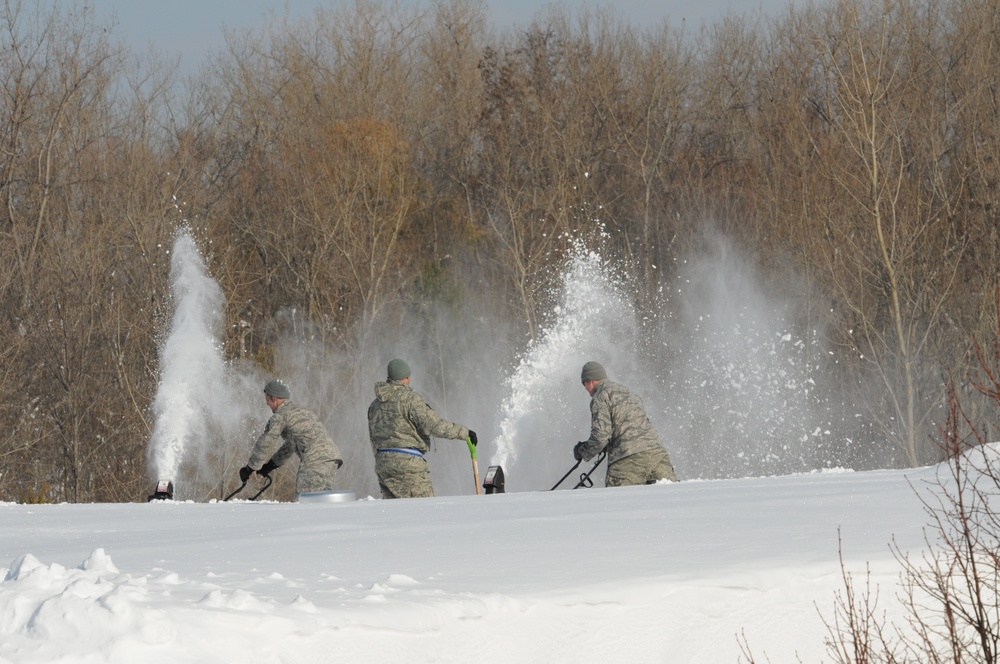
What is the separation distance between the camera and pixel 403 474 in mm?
11586

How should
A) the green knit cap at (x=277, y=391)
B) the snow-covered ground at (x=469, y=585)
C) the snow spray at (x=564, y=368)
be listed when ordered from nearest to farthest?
the snow-covered ground at (x=469, y=585), the green knit cap at (x=277, y=391), the snow spray at (x=564, y=368)

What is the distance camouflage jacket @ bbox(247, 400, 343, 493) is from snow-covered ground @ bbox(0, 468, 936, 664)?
9.30 feet

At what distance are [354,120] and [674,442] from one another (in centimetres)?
1480

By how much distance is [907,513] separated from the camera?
25.6 feet

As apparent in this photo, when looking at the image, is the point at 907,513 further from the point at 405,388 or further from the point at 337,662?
the point at 405,388

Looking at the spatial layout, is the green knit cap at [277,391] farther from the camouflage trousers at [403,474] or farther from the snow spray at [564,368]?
the snow spray at [564,368]

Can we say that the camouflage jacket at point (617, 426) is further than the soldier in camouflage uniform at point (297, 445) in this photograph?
No

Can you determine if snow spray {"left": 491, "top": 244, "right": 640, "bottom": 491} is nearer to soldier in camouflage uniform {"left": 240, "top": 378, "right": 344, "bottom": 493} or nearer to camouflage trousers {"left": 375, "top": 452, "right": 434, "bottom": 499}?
soldier in camouflage uniform {"left": 240, "top": 378, "right": 344, "bottom": 493}

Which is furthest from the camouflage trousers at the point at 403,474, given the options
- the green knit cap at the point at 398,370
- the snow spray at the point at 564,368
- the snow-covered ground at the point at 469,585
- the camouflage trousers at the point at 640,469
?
the snow spray at the point at 564,368

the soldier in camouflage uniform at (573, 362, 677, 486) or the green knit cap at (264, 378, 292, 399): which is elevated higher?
the green knit cap at (264, 378, 292, 399)

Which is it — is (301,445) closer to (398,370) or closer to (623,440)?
(398,370)

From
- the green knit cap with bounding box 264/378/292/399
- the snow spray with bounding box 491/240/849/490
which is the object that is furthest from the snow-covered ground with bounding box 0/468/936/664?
the snow spray with bounding box 491/240/849/490

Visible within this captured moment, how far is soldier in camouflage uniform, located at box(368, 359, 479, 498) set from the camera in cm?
1140

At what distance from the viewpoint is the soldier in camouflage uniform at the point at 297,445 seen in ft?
38.3
